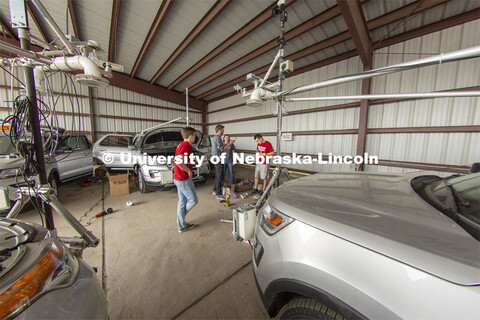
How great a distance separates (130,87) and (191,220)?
412 inches

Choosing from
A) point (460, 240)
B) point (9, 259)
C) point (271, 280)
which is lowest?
point (271, 280)

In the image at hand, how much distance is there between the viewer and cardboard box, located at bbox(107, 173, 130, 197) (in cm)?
435

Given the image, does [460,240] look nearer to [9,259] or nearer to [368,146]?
[9,259]

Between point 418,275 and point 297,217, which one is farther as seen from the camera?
point 297,217

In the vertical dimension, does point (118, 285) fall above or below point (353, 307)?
below

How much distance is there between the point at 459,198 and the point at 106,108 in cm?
1332

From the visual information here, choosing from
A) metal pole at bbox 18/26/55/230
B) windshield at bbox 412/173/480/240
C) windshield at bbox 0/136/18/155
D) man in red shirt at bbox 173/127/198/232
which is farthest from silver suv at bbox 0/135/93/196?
windshield at bbox 412/173/480/240

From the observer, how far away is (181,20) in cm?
543

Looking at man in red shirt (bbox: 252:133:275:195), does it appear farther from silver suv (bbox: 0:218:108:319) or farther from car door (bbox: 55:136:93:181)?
car door (bbox: 55:136:93:181)

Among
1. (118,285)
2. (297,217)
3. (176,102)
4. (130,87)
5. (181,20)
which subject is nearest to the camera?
(297,217)

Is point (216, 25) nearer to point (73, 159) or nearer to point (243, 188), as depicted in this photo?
point (243, 188)

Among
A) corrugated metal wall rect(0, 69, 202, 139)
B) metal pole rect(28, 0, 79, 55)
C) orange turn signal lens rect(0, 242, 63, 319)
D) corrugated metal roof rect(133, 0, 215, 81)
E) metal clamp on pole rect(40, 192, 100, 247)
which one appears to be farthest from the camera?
corrugated metal wall rect(0, 69, 202, 139)

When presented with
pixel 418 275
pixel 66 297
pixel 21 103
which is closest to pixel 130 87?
pixel 21 103

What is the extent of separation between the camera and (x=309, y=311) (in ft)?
2.75
